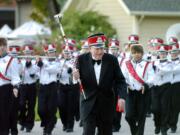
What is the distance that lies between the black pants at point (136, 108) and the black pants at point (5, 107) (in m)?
2.69

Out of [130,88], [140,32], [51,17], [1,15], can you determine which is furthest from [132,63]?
[1,15]

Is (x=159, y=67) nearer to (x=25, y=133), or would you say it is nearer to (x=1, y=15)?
(x=25, y=133)

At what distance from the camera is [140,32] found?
1331 inches

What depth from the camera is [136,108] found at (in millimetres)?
15758

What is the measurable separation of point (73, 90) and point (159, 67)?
2.66m

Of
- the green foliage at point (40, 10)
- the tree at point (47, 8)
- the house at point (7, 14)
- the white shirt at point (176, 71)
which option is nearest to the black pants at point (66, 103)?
the white shirt at point (176, 71)

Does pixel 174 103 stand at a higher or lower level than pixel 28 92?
lower

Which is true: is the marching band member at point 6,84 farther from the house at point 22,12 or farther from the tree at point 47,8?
the house at point 22,12

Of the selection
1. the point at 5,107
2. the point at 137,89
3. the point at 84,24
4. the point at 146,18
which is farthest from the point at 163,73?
the point at 84,24

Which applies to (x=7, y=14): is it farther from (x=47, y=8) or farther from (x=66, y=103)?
(x=66, y=103)

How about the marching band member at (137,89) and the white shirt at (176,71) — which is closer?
the marching band member at (137,89)

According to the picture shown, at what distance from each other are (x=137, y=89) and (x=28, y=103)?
4.28 meters

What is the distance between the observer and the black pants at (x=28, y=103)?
19062mm

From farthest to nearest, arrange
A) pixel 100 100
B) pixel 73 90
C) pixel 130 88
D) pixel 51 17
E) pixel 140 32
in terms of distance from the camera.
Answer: pixel 51 17 → pixel 140 32 → pixel 73 90 → pixel 130 88 → pixel 100 100
